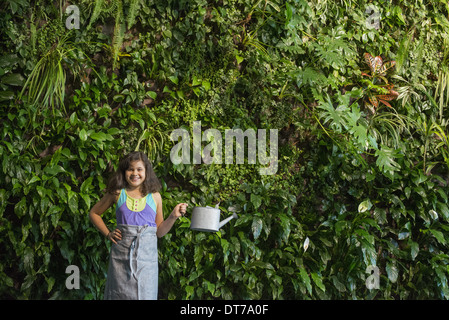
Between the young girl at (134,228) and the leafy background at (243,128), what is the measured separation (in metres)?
0.75

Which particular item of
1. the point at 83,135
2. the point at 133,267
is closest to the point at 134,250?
the point at 133,267

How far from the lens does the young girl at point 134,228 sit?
2127 millimetres

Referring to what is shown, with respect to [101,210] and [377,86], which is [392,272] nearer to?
[377,86]

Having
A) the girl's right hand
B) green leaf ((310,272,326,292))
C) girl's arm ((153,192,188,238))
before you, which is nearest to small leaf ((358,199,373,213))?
green leaf ((310,272,326,292))

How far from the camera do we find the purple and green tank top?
2.21 meters

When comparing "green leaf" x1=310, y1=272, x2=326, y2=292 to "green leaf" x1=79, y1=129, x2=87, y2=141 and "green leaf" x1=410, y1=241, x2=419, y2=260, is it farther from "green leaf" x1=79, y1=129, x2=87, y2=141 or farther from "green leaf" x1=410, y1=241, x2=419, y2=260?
"green leaf" x1=79, y1=129, x2=87, y2=141

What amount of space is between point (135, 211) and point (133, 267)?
0.86 ft

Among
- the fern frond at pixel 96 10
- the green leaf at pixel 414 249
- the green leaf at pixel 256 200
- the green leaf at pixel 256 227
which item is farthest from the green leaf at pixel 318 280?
the fern frond at pixel 96 10

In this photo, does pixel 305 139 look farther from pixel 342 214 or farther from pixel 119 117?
pixel 119 117

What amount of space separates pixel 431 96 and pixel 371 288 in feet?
5.40

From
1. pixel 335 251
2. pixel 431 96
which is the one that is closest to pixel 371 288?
pixel 335 251

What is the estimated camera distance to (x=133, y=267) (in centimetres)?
212

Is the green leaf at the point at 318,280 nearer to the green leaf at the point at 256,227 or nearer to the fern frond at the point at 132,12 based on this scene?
the green leaf at the point at 256,227
